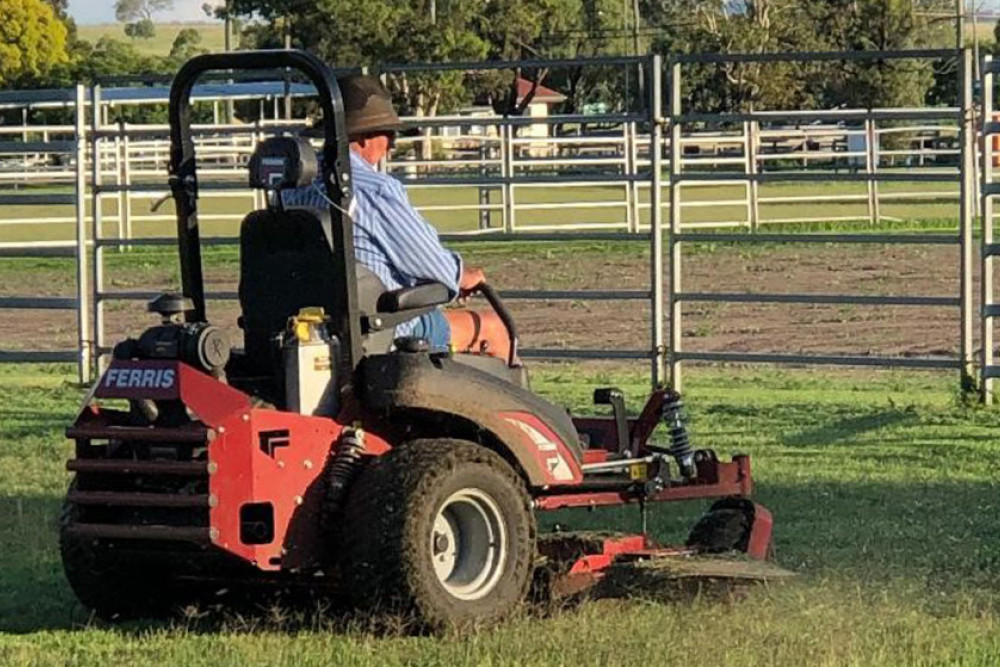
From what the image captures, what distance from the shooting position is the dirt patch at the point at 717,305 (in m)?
16.9

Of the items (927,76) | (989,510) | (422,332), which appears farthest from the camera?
(927,76)

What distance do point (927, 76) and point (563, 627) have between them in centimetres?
5610

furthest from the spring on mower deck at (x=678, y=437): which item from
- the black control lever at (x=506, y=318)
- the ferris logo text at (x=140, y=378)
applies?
the ferris logo text at (x=140, y=378)

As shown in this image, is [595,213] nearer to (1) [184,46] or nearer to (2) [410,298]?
(2) [410,298]

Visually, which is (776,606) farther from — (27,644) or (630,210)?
(630,210)

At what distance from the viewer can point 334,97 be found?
687cm

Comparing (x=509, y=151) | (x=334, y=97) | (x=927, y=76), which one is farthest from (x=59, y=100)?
(x=927, y=76)

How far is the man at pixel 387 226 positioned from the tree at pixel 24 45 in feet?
212

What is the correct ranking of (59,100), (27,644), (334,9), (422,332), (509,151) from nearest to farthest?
(27,644), (422,332), (59,100), (509,151), (334,9)

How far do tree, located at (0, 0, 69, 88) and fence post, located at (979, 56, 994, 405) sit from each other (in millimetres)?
59541

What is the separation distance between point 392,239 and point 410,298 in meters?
0.22

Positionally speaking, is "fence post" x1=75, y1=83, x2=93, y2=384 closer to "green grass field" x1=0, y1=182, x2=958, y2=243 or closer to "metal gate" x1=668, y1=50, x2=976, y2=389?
"metal gate" x1=668, y1=50, x2=976, y2=389

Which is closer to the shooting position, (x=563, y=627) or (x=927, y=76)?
(x=563, y=627)

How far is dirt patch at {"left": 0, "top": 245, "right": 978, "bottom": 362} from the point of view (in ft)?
55.6
